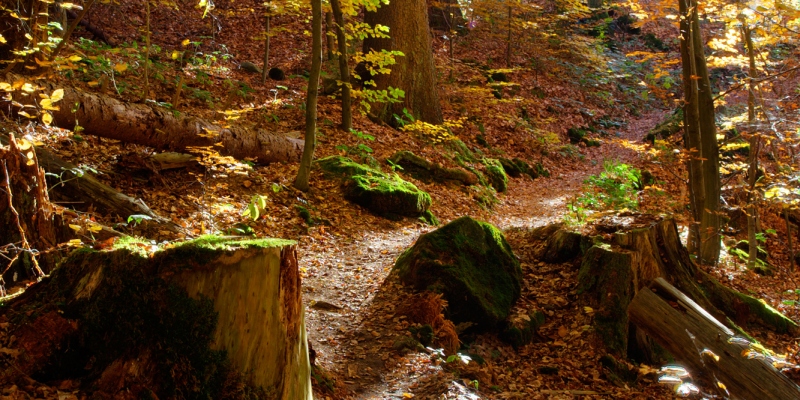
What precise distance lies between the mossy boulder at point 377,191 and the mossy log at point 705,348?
4.29m

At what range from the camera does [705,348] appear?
3982mm

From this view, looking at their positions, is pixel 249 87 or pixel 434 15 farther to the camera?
pixel 434 15

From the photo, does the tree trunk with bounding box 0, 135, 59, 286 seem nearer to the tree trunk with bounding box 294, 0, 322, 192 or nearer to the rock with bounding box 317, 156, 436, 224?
the tree trunk with bounding box 294, 0, 322, 192

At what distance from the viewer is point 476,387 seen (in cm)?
393

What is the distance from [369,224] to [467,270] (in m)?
2.67

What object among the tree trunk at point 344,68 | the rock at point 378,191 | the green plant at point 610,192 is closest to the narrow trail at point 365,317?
the rock at point 378,191

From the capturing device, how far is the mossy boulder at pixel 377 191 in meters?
7.97

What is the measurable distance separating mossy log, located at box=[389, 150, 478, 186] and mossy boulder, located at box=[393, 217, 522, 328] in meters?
4.23

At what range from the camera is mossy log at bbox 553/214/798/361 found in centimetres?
506

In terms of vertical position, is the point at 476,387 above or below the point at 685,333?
below

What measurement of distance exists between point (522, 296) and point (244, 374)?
383 centimetres

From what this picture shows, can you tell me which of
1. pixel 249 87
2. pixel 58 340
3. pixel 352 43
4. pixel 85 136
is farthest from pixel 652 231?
pixel 352 43

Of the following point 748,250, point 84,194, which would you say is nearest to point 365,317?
point 84,194

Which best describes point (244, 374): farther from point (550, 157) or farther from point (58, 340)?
point (550, 157)
